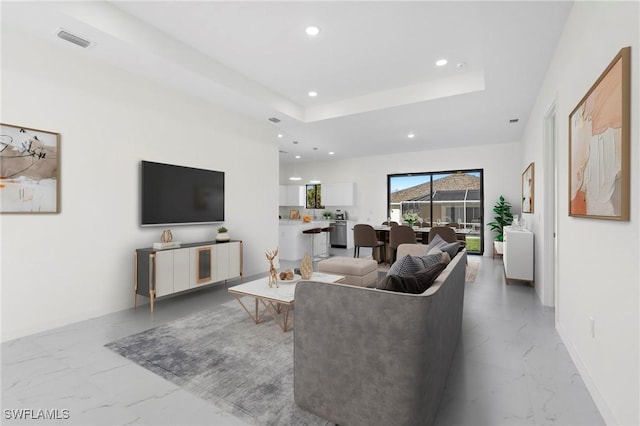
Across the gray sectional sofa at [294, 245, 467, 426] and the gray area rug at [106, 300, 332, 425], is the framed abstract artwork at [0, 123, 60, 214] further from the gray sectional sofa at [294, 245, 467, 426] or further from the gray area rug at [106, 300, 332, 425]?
the gray sectional sofa at [294, 245, 467, 426]

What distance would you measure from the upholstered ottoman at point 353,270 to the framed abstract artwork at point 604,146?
2334mm

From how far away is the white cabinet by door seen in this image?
14.4 feet

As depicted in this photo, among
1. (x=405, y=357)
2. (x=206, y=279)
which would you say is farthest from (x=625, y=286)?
(x=206, y=279)

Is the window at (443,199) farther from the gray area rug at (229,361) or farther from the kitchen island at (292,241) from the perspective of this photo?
the gray area rug at (229,361)

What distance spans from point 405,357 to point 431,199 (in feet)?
24.7

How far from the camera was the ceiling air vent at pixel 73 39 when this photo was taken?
111 inches

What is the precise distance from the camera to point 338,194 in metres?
9.27

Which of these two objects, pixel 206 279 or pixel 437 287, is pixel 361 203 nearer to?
pixel 206 279

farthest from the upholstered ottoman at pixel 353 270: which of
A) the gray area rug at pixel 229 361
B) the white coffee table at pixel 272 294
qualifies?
the gray area rug at pixel 229 361

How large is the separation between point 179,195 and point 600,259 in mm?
4322

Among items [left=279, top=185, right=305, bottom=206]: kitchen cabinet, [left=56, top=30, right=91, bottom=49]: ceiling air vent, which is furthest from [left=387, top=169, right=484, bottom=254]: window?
[left=56, top=30, right=91, bottom=49]: ceiling air vent

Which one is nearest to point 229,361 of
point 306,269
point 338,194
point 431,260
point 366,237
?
point 306,269

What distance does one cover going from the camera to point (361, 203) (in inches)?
362

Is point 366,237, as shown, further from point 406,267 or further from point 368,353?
point 368,353
